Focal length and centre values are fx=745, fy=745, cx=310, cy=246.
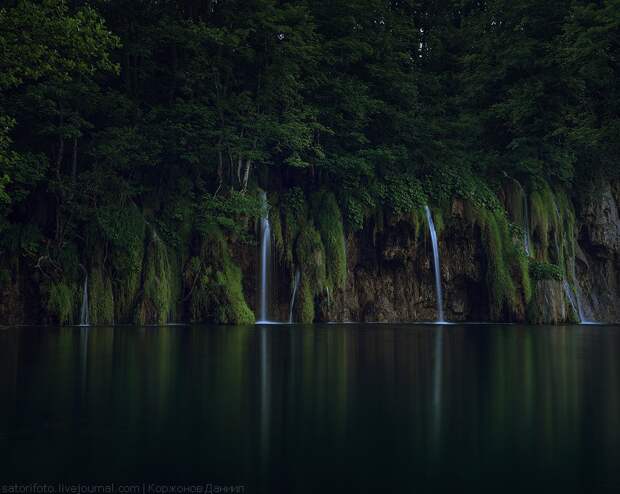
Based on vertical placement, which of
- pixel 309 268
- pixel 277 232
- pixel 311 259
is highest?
pixel 277 232

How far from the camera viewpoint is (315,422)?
22.2 feet

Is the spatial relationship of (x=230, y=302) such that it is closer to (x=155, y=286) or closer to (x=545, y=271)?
(x=155, y=286)

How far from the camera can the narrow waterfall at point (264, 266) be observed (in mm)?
31250

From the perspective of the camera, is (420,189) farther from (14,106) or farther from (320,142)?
(14,106)

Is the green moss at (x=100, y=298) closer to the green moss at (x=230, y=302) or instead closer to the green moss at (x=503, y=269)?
the green moss at (x=230, y=302)

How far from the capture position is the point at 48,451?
553 centimetres

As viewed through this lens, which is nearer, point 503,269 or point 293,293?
point 293,293

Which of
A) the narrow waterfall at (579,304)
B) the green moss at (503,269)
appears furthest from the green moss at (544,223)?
the narrow waterfall at (579,304)

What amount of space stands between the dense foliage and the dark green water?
16.2 meters

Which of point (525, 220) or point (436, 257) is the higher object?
point (525, 220)

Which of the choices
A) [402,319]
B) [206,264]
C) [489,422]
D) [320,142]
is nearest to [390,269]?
[402,319]

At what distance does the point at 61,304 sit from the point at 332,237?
38.9ft

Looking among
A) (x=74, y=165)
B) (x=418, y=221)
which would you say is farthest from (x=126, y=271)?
(x=418, y=221)

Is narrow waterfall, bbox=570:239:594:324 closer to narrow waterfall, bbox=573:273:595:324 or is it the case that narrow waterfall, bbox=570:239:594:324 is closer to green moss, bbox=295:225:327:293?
narrow waterfall, bbox=573:273:595:324
